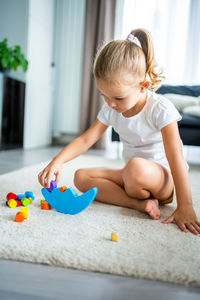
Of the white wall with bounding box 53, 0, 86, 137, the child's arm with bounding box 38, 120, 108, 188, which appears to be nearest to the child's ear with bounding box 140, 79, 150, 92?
the child's arm with bounding box 38, 120, 108, 188

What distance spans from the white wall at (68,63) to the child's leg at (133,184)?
2664 millimetres

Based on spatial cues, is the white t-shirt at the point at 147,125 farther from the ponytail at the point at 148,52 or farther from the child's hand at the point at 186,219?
the child's hand at the point at 186,219

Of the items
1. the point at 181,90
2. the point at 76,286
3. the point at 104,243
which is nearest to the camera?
the point at 76,286

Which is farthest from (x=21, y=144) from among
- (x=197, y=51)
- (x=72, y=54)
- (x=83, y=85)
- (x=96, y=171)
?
(x=197, y=51)

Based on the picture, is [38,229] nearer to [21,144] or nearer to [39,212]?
[39,212]

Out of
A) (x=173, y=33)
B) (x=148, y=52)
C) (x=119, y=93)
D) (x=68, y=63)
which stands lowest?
(x=119, y=93)

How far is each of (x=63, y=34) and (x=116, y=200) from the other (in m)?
3.12

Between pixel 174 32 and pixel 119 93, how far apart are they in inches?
115

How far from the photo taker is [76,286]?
18.2 inches

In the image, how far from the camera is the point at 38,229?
69cm

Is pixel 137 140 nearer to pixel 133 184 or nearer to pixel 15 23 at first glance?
pixel 133 184

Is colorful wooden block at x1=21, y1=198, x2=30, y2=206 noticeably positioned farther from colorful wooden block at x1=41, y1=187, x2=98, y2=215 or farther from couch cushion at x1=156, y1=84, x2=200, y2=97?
couch cushion at x1=156, y1=84, x2=200, y2=97

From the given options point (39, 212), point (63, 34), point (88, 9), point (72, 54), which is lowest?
point (39, 212)

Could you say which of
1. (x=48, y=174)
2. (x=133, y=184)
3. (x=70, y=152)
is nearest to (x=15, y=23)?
(x=70, y=152)
